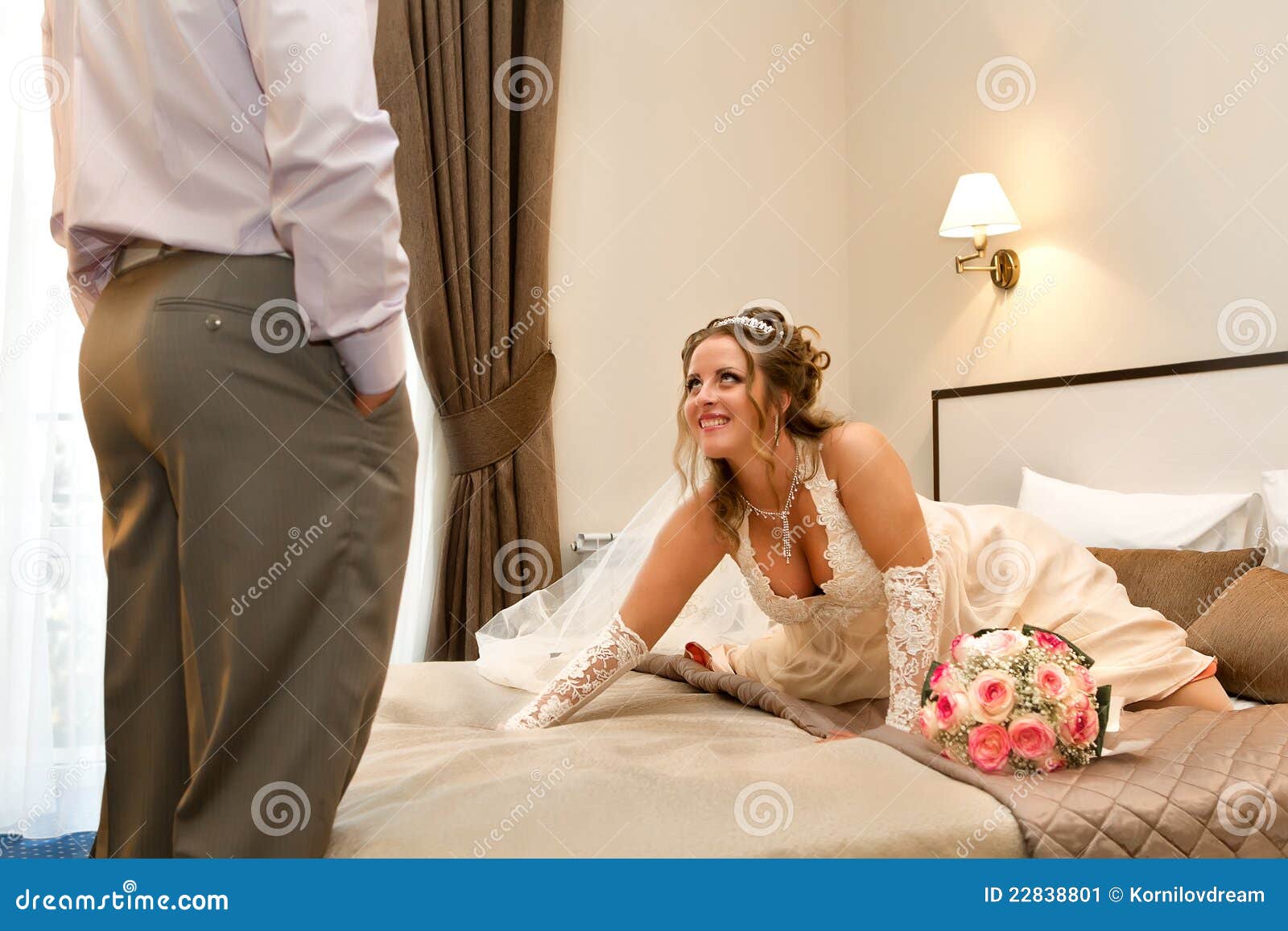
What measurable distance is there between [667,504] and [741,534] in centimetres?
106

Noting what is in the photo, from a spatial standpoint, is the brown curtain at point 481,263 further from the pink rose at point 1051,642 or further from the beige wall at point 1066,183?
the pink rose at point 1051,642

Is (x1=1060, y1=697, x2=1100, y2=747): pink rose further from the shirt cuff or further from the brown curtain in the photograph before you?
the brown curtain

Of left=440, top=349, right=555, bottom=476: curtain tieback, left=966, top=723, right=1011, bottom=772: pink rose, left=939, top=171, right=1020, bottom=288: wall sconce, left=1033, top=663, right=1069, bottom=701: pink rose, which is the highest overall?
left=939, top=171, right=1020, bottom=288: wall sconce

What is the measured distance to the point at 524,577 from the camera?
3.37 meters

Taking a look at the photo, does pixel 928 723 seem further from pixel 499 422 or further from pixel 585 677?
pixel 499 422

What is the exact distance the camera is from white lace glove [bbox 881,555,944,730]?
1696mm

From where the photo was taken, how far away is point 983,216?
3014mm

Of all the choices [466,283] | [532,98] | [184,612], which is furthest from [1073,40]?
[184,612]

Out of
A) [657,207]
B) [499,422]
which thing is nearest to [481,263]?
[499,422]

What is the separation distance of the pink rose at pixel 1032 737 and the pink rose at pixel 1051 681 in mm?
45

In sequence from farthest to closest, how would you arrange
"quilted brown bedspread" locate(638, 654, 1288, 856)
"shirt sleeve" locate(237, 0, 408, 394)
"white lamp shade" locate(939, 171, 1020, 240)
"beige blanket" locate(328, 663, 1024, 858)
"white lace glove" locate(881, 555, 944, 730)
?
1. "white lamp shade" locate(939, 171, 1020, 240)
2. "white lace glove" locate(881, 555, 944, 730)
3. "quilted brown bedspread" locate(638, 654, 1288, 856)
4. "beige blanket" locate(328, 663, 1024, 858)
5. "shirt sleeve" locate(237, 0, 408, 394)

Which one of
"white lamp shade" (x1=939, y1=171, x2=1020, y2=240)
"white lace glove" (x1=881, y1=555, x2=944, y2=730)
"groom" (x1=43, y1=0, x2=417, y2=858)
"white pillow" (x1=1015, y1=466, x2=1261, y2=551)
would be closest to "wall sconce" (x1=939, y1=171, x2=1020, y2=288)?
"white lamp shade" (x1=939, y1=171, x2=1020, y2=240)

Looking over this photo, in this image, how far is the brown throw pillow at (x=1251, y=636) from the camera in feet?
6.01

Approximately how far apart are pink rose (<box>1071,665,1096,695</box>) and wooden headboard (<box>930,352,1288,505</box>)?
1.27 m
